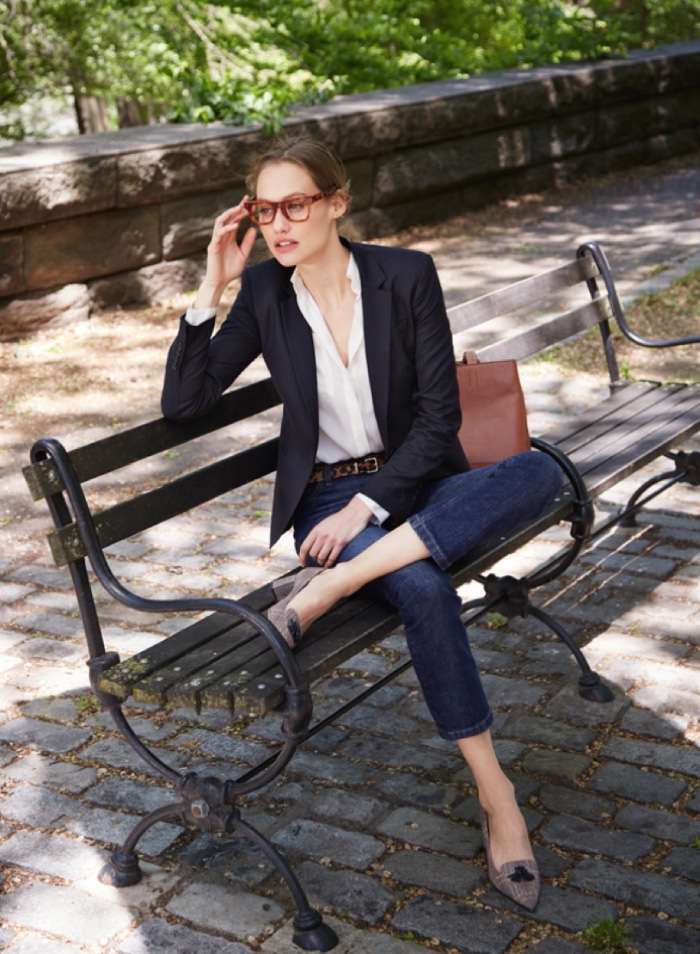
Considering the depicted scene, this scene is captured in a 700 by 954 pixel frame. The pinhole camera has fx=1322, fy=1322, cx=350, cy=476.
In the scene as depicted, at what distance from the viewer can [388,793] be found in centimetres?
352

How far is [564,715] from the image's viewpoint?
3879 millimetres

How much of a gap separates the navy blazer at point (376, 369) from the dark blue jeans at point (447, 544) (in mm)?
99

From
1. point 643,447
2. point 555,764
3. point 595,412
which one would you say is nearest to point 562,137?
point 595,412

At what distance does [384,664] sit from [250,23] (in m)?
11.2

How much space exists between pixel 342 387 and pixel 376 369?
10 cm

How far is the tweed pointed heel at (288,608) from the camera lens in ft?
10.2

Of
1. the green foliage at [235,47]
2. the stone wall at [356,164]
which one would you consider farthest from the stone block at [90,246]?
→ the green foliage at [235,47]

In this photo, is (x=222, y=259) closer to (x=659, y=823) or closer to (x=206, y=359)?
(x=206, y=359)

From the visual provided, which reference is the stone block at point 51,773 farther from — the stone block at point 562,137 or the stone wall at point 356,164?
the stone block at point 562,137

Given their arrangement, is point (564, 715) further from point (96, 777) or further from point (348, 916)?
point (96, 777)

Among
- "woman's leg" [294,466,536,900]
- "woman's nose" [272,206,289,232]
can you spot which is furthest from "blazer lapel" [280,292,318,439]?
"woman's leg" [294,466,536,900]

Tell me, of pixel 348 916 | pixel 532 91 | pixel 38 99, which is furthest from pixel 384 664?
pixel 38 99

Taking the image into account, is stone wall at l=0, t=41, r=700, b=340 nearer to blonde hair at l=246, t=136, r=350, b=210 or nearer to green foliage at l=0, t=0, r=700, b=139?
green foliage at l=0, t=0, r=700, b=139

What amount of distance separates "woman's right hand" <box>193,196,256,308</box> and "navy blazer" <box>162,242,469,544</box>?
0.07 meters
